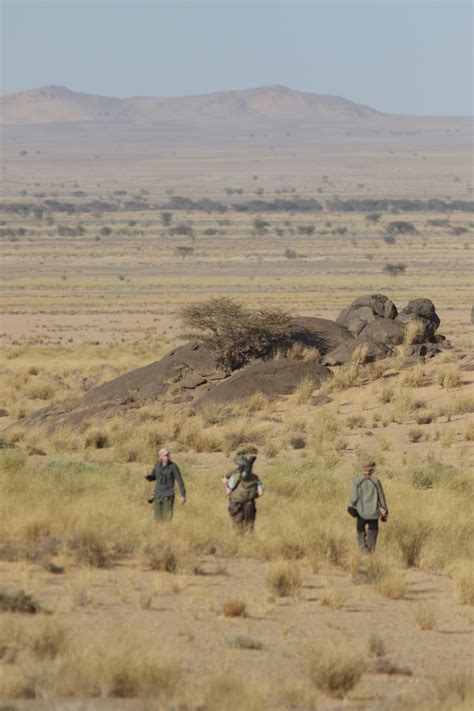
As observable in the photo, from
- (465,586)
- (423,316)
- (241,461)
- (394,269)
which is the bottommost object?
(394,269)

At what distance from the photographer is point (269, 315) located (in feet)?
112

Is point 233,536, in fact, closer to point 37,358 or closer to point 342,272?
point 37,358

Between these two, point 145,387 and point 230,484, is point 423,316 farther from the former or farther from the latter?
point 230,484

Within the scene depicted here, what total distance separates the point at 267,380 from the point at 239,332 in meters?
2.09

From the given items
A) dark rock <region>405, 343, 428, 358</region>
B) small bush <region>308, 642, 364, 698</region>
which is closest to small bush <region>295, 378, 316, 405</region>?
dark rock <region>405, 343, 428, 358</region>

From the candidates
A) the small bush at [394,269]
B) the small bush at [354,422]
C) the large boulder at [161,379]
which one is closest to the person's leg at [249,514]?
the small bush at [354,422]

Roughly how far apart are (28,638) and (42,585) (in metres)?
2.72

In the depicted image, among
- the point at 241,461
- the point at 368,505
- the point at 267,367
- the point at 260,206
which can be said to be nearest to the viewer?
the point at 368,505

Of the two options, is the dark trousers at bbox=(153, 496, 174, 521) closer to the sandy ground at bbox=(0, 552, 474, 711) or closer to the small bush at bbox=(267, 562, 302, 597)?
the sandy ground at bbox=(0, 552, 474, 711)

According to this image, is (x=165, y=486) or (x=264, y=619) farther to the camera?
(x=165, y=486)

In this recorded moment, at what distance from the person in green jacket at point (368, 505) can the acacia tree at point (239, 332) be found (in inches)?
703

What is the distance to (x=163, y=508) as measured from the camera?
56.7ft

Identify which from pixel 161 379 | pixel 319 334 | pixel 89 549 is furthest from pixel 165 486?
pixel 319 334

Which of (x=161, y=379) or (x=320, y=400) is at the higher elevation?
(x=161, y=379)
